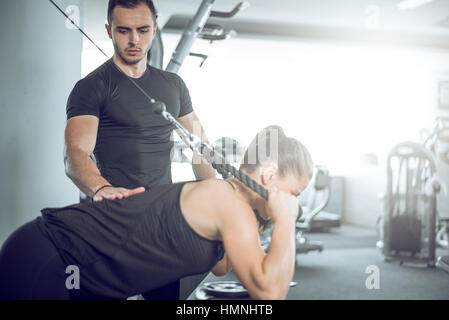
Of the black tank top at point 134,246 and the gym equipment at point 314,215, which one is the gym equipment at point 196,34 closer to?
the black tank top at point 134,246

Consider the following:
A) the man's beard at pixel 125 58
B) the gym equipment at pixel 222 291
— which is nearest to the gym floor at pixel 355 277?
the gym equipment at pixel 222 291

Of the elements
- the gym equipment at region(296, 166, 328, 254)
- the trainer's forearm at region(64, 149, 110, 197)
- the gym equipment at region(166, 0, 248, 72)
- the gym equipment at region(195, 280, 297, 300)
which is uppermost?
the gym equipment at region(166, 0, 248, 72)

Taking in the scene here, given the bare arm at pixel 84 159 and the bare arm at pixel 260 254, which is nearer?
the bare arm at pixel 260 254

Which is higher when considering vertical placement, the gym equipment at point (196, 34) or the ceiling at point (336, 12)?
the ceiling at point (336, 12)

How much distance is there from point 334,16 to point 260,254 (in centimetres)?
404

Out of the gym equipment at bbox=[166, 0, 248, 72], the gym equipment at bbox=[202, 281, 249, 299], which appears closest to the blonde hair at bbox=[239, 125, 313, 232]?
the gym equipment at bbox=[166, 0, 248, 72]

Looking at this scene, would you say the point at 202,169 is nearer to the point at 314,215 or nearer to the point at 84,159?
the point at 84,159

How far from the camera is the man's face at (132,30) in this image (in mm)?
1040

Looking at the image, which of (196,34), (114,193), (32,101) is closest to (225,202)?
(114,193)

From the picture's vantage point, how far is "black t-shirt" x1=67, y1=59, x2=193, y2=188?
106cm

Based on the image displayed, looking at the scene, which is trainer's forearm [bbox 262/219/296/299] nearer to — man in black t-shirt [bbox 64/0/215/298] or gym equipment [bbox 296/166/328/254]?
man in black t-shirt [bbox 64/0/215/298]

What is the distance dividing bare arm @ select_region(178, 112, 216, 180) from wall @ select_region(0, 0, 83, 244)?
33 cm

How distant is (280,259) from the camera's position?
696 millimetres
